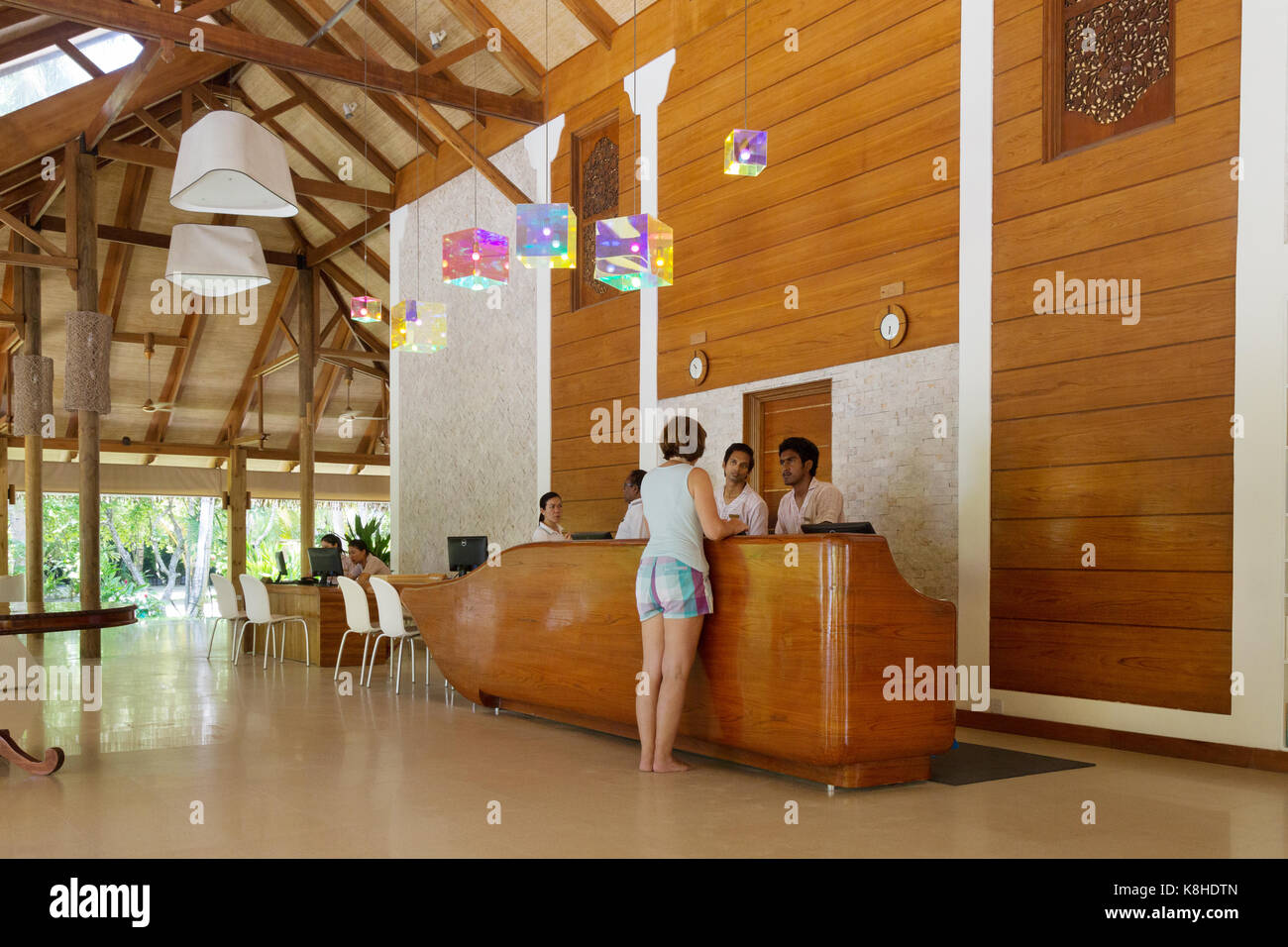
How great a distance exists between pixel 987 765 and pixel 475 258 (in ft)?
11.6

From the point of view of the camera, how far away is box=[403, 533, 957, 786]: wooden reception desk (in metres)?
4.07

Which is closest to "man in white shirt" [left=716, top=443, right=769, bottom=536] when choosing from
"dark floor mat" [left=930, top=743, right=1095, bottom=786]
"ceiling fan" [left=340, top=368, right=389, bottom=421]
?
"dark floor mat" [left=930, top=743, right=1095, bottom=786]

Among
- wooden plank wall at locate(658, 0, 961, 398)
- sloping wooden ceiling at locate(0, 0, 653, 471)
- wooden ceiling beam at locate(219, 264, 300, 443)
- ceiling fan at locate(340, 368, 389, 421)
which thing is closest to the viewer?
wooden plank wall at locate(658, 0, 961, 398)

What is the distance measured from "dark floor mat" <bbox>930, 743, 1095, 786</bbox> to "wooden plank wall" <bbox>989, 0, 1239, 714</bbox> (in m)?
0.58

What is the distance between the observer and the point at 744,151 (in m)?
5.45

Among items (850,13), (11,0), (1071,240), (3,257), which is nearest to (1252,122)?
(1071,240)

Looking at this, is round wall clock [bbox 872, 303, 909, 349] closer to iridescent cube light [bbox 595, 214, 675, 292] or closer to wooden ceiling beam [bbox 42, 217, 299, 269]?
iridescent cube light [bbox 595, 214, 675, 292]

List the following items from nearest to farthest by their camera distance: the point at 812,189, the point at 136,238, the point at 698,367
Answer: the point at 812,189 < the point at 698,367 < the point at 136,238

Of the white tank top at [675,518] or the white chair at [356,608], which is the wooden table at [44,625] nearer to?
the white tank top at [675,518]

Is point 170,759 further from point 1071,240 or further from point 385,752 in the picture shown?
point 1071,240

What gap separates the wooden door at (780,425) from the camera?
6.84 m

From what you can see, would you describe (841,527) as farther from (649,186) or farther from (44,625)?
(649,186)

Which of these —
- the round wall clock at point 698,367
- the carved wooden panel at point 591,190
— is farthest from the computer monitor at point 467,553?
the round wall clock at point 698,367

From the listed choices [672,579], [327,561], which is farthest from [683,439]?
[327,561]
